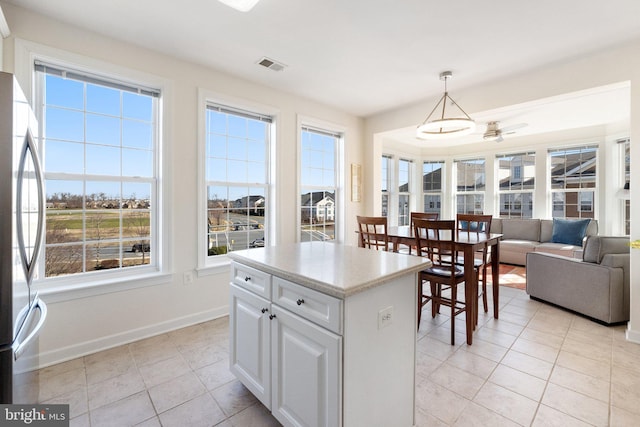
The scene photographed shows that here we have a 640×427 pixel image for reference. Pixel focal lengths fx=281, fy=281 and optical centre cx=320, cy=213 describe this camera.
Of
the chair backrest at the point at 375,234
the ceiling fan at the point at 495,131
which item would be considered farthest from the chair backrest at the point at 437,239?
the ceiling fan at the point at 495,131

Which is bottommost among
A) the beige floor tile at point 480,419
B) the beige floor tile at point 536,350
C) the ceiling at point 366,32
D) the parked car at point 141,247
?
the beige floor tile at point 480,419

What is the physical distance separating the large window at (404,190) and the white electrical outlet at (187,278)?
4813 mm

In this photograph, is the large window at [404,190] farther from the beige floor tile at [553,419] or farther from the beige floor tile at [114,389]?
the beige floor tile at [114,389]

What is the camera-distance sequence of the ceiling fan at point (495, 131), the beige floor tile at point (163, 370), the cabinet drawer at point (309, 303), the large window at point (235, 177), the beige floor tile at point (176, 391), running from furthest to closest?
the ceiling fan at point (495, 131) < the large window at point (235, 177) < the beige floor tile at point (163, 370) < the beige floor tile at point (176, 391) < the cabinet drawer at point (309, 303)

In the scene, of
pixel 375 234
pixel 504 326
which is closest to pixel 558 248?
pixel 504 326

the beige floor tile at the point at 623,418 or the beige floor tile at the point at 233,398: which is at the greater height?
the beige floor tile at the point at 623,418

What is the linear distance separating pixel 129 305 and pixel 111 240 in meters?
0.63

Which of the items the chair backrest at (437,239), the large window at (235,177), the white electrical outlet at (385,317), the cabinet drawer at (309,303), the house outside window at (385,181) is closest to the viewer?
the cabinet drawer at (309,303)

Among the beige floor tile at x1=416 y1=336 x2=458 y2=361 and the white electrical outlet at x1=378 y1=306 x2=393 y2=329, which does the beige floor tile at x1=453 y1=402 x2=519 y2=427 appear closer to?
the beige floor tile at x1=416 y1=336 x2=458 y2=361

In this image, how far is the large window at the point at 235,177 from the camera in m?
3.22

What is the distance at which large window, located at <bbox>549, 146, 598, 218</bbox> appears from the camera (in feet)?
17.7

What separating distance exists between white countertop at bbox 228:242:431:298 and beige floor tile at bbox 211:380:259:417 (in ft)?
2.95

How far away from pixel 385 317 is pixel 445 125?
2.46 metres

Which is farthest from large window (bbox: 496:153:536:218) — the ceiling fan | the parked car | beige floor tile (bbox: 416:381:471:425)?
the parked car
